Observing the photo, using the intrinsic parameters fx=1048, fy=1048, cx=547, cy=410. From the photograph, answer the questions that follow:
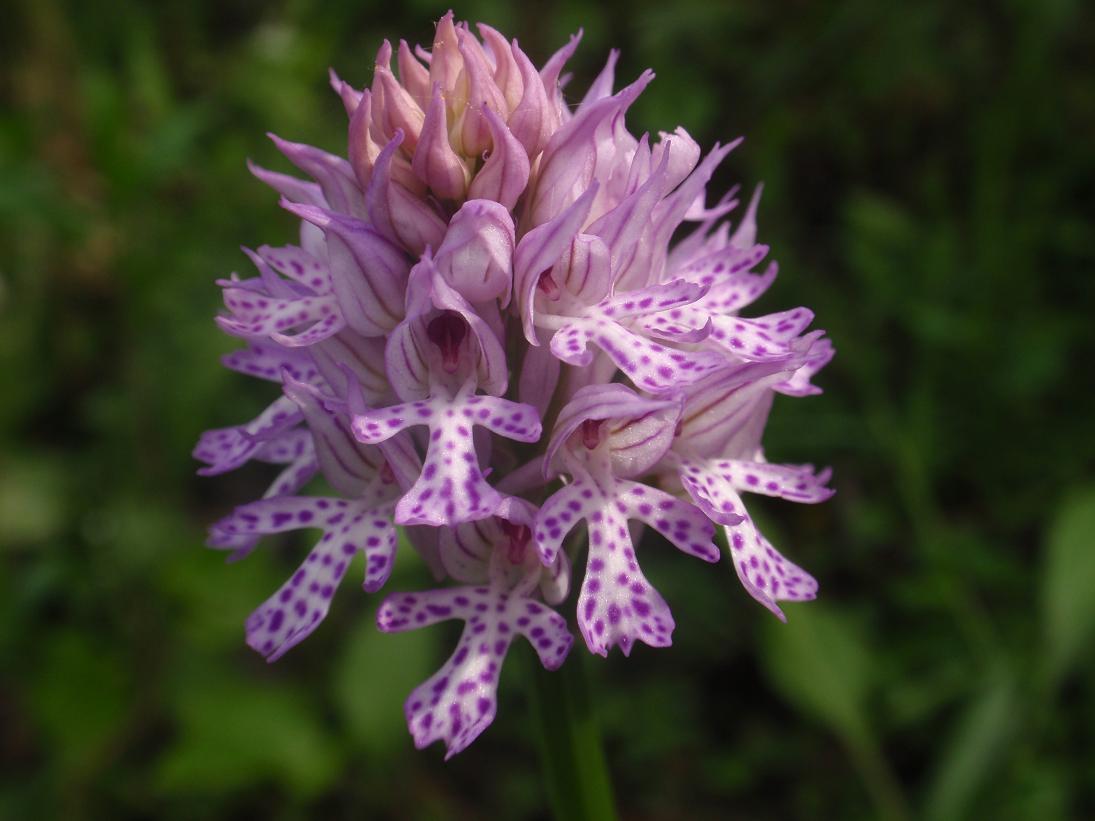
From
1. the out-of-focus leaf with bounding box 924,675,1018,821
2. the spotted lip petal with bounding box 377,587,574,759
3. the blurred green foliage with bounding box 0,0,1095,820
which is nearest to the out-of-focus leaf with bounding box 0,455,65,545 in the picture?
the blurred green foliage with bounding box 0,0,1095,820

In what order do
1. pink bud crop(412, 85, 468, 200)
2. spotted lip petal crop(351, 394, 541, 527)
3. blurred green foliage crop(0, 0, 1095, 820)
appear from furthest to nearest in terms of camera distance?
blurred green foliage crop(0, 0, 1095, 820), pink bud crop(412, 85, 468, 200), spotted lip petal crop(351, 394, 541, 527)

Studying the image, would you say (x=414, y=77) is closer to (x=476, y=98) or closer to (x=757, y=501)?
(x=476, y=98)

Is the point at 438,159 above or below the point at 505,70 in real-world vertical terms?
below

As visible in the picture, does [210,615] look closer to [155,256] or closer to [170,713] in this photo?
[170,713]

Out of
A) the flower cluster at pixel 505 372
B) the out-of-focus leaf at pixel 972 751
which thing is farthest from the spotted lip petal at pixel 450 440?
the out-of-focus leaf at pixel 972 751

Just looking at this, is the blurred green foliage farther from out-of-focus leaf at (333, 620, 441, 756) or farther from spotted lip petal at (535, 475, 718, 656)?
spotted lip petal at (535, 475, 718, 656)

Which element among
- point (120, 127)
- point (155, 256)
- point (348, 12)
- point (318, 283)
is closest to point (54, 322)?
point (155, 256)

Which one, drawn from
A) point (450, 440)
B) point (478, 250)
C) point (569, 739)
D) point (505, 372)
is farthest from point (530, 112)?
point (569, 739)
